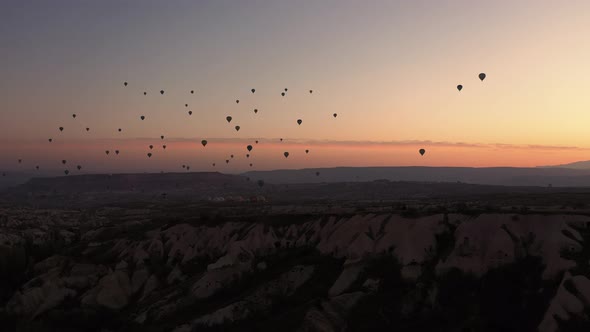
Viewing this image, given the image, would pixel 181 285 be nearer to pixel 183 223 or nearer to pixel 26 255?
pixel 183 223

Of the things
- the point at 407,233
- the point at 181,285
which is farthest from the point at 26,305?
the point at 407,233

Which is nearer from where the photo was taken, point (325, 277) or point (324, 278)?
point (324, 278)

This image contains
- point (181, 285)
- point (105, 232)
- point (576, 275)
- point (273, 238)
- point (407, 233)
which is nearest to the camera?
point (576, 275)
